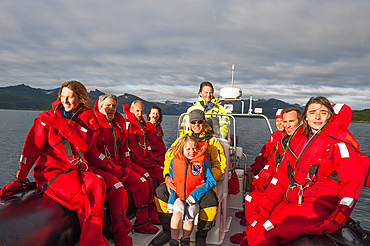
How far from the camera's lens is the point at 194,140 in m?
2.81

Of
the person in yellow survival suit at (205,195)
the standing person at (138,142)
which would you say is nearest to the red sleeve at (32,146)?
the person in yellow survival suit at (205,195)

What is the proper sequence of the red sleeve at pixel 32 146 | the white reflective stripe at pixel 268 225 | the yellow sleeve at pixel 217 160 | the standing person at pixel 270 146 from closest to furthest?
the white reflective stripe at pixel 268 225, the red sleeve at pixel 32 146, the yellow sleeve at pixel 217 160, the standing person at pixel 270 146

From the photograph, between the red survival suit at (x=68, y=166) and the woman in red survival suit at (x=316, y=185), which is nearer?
the woman in red survival suit at (x=316, y=185)

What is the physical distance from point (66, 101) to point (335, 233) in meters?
2.45

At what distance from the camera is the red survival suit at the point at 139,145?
3.92 meters

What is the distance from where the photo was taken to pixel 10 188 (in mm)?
2258

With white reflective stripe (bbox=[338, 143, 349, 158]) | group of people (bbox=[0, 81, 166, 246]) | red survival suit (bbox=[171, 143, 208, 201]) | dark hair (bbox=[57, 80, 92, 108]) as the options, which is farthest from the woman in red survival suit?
dark hair (bbox=[57, 80, 92, 108])

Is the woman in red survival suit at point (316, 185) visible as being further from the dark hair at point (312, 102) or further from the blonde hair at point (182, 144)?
the blonde hair at point (182, 144)

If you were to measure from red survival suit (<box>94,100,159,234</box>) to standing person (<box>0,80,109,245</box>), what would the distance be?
22.7 inches

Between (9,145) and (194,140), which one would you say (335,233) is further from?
(9,145)

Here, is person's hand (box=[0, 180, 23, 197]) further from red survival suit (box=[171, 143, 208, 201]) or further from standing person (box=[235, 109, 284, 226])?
standing person (box=[235, 109, 284, 226])

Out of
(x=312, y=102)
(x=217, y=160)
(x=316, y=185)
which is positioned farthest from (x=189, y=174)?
(x=312, y=102)

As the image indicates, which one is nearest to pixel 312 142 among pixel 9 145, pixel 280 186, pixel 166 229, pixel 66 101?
pixel 280 186

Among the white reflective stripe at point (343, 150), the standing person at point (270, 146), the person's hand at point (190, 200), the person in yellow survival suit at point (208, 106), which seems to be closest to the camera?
the white reflective stripe at point (343, 150)
